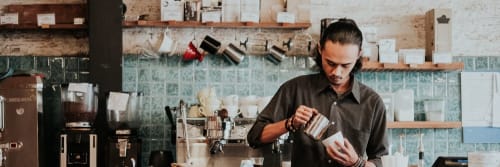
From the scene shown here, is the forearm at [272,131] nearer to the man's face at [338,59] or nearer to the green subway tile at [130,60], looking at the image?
the man's face at [338,59]

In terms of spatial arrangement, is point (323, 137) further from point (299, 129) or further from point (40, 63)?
point (40, 63)

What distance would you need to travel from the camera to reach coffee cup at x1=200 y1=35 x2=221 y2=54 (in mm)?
5055

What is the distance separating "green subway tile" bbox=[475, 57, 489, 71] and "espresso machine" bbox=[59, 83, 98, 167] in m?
2.89

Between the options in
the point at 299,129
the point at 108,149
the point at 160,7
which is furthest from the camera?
the point at 160,7

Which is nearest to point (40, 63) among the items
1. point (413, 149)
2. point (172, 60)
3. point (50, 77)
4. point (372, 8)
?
point (50, 77)

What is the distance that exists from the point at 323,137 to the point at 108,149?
2.15m


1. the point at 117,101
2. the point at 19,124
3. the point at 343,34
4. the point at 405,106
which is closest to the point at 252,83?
the point at 117,101

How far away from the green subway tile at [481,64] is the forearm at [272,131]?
2.92 meters

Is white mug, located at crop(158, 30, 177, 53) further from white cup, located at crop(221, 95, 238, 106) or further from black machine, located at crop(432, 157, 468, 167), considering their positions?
black machine, located at crop(432, 157, 468, 167)

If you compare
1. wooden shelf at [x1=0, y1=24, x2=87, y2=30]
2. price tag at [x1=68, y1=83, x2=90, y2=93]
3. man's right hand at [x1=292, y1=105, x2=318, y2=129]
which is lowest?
man's right hand at [x1=292, y1=105, x2=318, y2=129]

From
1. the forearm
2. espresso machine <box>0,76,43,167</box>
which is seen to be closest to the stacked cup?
espresso machine <box>0,76,43,167</box>

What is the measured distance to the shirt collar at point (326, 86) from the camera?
301cm

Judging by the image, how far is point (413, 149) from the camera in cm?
523

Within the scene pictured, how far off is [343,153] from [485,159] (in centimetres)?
62
